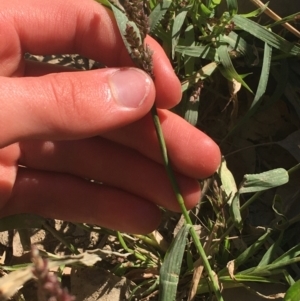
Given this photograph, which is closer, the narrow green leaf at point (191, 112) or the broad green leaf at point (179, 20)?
the broad green leaf at point (179, 20)

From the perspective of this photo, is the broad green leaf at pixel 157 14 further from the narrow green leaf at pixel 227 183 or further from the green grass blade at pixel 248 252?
the green grass blade at pixel 248 252

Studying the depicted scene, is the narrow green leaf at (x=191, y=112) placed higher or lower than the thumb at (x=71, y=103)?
lower

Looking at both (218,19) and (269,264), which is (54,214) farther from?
(218,19)

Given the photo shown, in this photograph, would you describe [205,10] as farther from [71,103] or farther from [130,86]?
[71,103]

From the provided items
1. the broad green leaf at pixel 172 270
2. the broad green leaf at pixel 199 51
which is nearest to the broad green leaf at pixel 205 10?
the broad green leaf at pixel 199 51

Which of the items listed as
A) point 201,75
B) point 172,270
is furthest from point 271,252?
point 201,75

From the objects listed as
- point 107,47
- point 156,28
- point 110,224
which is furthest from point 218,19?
point 110,224

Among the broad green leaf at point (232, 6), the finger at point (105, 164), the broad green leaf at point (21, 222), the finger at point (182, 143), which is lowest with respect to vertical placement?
the broad green leaf at point (21, 222)

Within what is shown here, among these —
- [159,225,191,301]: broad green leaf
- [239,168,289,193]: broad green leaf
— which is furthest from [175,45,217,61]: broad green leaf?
[159,225,191,301]: broad green leaf
